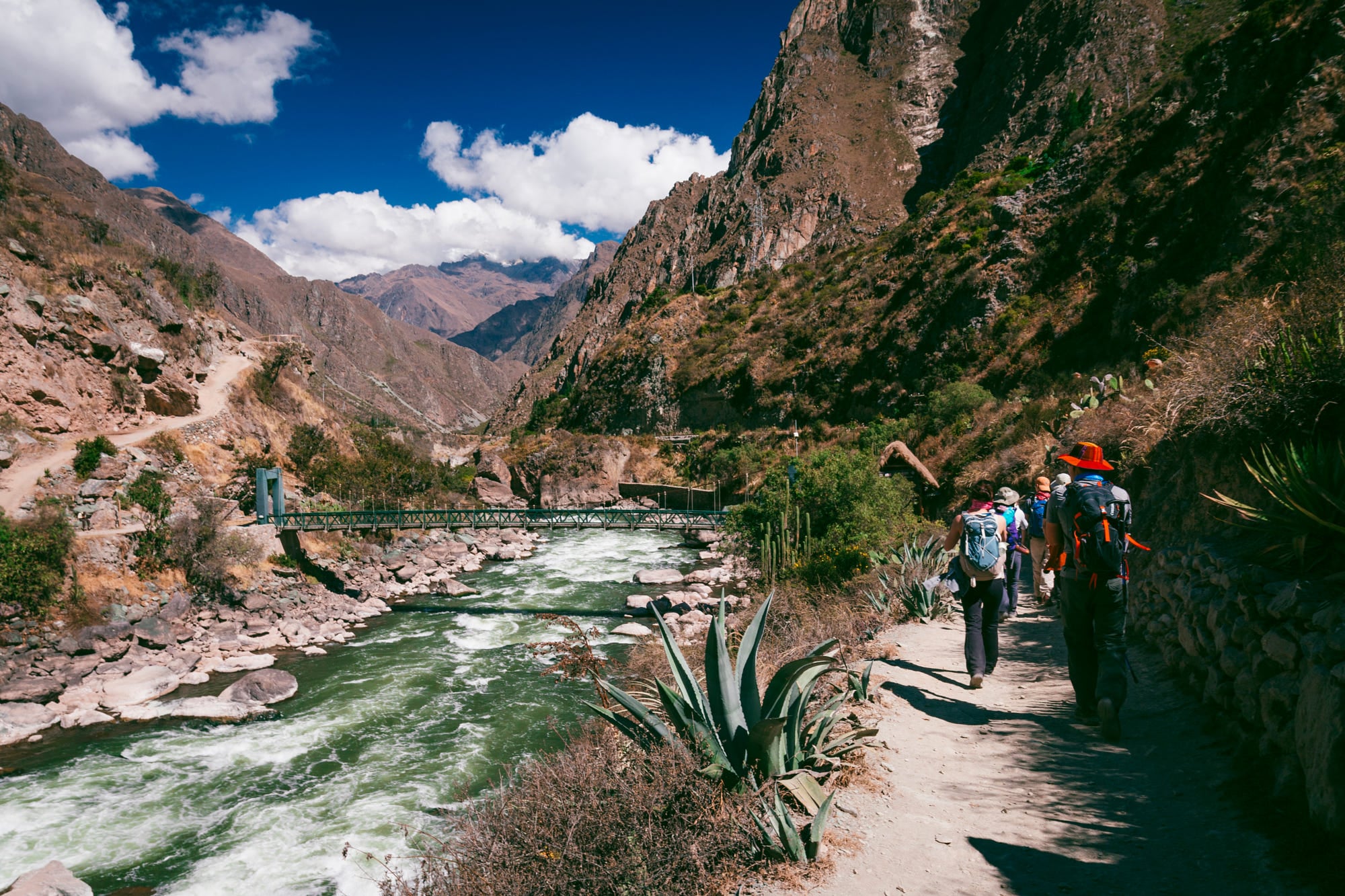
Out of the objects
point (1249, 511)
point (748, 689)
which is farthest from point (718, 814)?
point (1249, 511)

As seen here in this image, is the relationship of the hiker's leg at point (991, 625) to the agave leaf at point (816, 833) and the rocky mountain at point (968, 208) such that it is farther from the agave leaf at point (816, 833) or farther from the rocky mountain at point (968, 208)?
the rocky mountain at point (968, 208)

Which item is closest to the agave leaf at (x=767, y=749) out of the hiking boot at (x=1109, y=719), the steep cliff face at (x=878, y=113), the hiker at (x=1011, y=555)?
the hiking boot at (x=1109, y=719)

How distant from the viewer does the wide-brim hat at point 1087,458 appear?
3.85m

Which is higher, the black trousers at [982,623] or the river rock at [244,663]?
the black trousers at [982,623]

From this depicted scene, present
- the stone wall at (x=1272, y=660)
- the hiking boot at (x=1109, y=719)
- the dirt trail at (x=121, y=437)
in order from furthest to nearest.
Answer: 1. the dirt trail at (x=121, y=437)
2. the hiking boot at (x=1109, y=719)
3. the stone wall at (x=1272, y=660)

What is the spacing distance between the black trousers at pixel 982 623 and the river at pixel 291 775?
3925 mm

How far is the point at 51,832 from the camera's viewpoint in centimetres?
722

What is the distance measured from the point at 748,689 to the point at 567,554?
2363cm

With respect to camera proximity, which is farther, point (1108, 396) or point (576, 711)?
point (1108, 396)

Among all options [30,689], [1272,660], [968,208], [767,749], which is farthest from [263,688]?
[968,208]

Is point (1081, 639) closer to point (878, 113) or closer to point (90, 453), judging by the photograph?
point (90, 453)

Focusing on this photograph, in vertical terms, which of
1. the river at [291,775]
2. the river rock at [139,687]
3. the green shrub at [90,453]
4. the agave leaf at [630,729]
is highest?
the green shrub at [90,453]

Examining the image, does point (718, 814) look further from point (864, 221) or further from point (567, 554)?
point (864, 221)

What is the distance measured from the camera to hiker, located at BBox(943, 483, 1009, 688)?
4.41 meters
